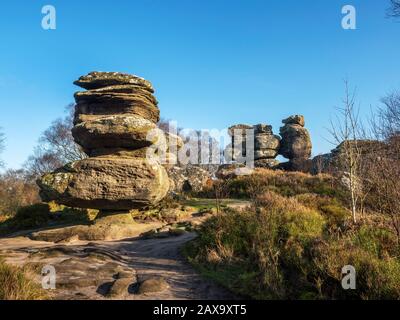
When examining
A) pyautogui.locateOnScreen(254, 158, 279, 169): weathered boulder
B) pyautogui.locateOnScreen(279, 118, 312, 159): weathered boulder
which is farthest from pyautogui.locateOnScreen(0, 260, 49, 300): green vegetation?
pyautogui.locateOnScreen(279, 118, 312, 159): weathered boulder

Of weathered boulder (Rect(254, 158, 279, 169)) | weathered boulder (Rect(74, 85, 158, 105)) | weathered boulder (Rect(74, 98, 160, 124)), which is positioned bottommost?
weathered boulder (Rect(254, 158, 279, 169))

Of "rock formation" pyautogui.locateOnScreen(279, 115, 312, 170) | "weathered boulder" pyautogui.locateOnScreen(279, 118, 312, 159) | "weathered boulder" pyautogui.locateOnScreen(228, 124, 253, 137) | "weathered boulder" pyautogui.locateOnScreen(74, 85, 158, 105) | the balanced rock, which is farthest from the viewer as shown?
"weathered boulder" pyautogui.locateOnScreen(228, 124, 253, 137)

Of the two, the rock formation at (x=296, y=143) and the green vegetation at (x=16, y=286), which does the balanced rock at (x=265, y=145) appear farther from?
the green vegetation at (x=16, y=286)

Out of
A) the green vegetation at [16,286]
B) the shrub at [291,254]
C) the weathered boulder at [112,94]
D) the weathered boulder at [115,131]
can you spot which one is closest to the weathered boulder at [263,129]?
the weathered boulder at [112,94]

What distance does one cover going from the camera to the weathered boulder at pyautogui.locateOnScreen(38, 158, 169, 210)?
43.3ft

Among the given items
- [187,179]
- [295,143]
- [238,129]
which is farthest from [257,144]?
[187,179]

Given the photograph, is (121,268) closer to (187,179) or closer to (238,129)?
(187,179)

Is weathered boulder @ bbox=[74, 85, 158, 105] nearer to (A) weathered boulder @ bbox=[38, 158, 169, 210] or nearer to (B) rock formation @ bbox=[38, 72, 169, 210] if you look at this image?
(B) rock formation @ bbox=[38, 72, 169, 210]

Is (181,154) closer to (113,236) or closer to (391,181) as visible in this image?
(113,236)

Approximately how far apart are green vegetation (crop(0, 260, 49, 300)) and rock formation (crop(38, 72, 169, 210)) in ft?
23.1

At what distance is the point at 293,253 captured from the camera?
23.5 feet

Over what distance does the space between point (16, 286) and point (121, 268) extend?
2862mm

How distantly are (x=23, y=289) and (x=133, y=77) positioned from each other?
1119 cm

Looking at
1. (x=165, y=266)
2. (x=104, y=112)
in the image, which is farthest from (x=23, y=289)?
(x=104, y=112)
